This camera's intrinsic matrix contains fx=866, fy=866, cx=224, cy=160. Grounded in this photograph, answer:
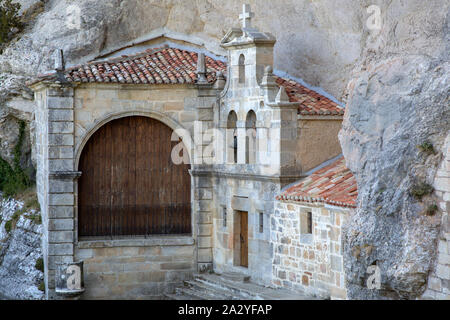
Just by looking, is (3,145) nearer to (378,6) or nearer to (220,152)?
(220,152)

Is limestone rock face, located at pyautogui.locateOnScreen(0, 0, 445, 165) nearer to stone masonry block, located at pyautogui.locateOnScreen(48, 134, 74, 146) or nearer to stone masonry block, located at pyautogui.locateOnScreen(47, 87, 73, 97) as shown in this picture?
stone masonry block, located at pyautogui.locateOnScreen(47, 87, 73, 97)

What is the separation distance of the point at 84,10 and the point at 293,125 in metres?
7.70

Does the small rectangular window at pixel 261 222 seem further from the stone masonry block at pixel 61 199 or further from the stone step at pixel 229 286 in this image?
the stone masonry block at pixel 61 199

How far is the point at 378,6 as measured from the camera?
14781 mm

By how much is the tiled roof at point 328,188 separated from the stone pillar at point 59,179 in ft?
17.5

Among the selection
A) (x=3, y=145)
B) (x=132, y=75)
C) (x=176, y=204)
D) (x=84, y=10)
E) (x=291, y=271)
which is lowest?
(x=291, y=271)

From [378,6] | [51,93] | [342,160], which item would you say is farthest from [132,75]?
[378,6]

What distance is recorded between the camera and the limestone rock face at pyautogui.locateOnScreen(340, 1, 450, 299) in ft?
44.1

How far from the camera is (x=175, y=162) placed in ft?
71.6

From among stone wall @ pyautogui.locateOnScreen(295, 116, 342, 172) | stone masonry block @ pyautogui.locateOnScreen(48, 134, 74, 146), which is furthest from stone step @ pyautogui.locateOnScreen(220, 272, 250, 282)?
stone masonry block @ pyautogui.locateOnScreen(48, 134, 74, 146)

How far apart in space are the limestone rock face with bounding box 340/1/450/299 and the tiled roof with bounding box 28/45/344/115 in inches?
194

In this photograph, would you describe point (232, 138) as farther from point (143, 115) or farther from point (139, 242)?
point (139, 242)

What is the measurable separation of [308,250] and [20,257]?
29.4 ft

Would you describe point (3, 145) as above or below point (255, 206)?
above
